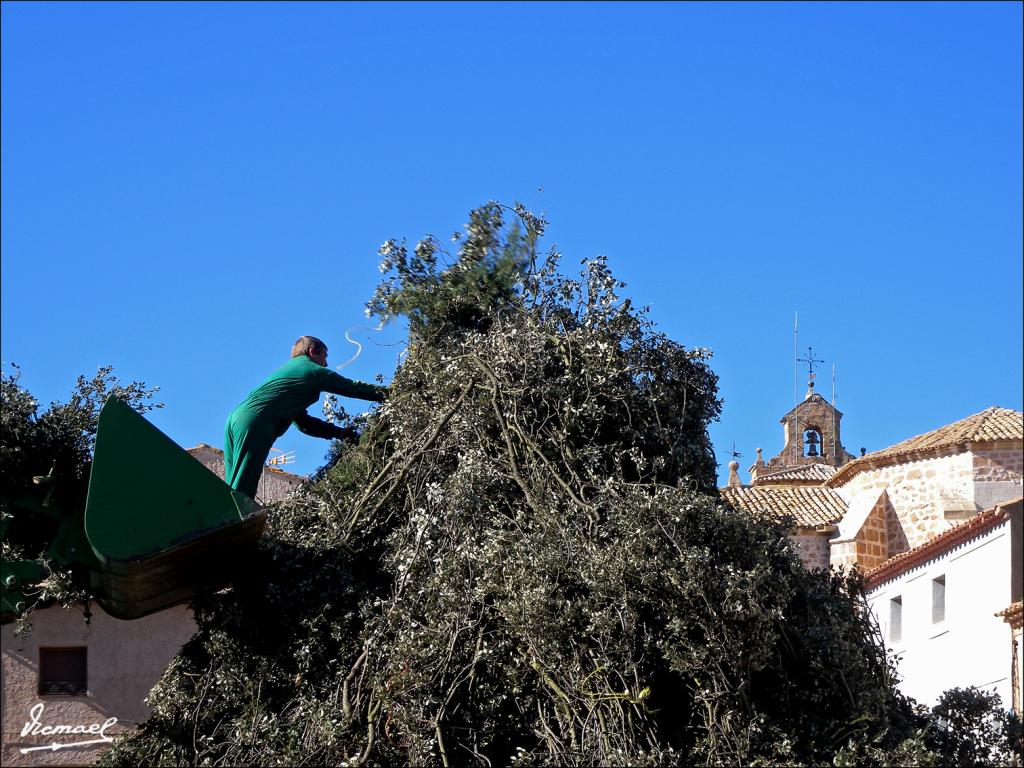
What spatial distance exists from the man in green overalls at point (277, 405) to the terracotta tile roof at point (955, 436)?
25.7 m

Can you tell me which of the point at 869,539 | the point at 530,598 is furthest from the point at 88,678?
the point at 869,539

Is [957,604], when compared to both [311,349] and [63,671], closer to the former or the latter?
[63,671]

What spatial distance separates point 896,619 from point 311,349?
2223cm

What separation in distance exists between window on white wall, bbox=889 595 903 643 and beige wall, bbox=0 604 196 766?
1390cm

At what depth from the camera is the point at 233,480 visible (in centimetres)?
998

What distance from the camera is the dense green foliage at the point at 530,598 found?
27.7 ft

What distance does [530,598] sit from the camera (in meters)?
8.44

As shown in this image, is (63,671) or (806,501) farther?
(806,501)

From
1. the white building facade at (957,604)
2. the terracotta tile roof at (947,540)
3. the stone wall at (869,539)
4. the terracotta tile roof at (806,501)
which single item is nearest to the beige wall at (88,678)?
the terracotta tile roof at (947,540)

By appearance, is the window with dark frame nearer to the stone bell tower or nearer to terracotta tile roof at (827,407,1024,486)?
terracotta tile roof at (827,407,1024,486)

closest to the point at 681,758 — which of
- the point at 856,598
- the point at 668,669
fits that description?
the point at 668,669

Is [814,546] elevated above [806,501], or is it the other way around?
[806,501]

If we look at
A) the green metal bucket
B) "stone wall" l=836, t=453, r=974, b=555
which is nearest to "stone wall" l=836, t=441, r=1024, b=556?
"stone wall" l=836, t=453, r=974, b=555

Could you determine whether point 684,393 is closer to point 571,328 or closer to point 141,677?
point 571,328
